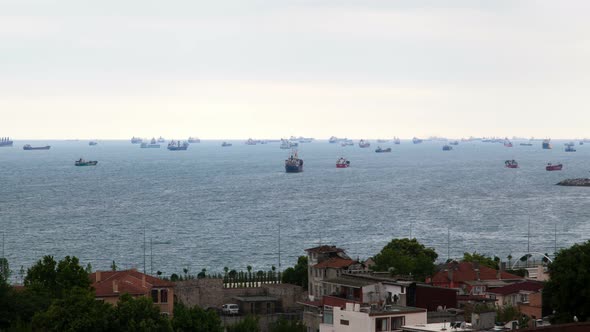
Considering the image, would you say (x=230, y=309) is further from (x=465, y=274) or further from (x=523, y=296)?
(x=523, y=296)

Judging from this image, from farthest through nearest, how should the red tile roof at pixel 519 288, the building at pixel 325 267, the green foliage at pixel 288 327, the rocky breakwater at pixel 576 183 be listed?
1. the rocky breakwater at pixel 576 183
2. the building at pixel 325 267
3. the red tile roof at pixel 519 288
4. the green foliage at pixel 288 327

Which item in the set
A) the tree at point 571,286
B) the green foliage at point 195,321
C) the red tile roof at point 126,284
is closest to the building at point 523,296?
the tree at point 571,286

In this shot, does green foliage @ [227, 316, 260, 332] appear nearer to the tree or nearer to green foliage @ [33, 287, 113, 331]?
green foliage @ [33, 287, 113, 331]

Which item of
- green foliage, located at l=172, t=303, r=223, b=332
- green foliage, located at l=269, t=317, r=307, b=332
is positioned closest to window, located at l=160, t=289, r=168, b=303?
green foliage, located at l=269, t=317, r=307, b=332

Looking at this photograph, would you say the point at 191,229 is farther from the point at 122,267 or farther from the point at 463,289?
the point at 463,289

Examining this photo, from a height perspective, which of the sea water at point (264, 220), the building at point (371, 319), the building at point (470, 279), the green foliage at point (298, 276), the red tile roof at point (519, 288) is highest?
the building at point (371, 319)

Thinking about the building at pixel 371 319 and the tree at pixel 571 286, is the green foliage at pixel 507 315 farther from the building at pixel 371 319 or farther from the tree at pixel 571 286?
the building at pixel 371 319

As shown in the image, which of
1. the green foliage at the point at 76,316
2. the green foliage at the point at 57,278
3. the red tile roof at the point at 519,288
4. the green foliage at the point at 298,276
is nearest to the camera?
the green foliage at the point at 76,316
